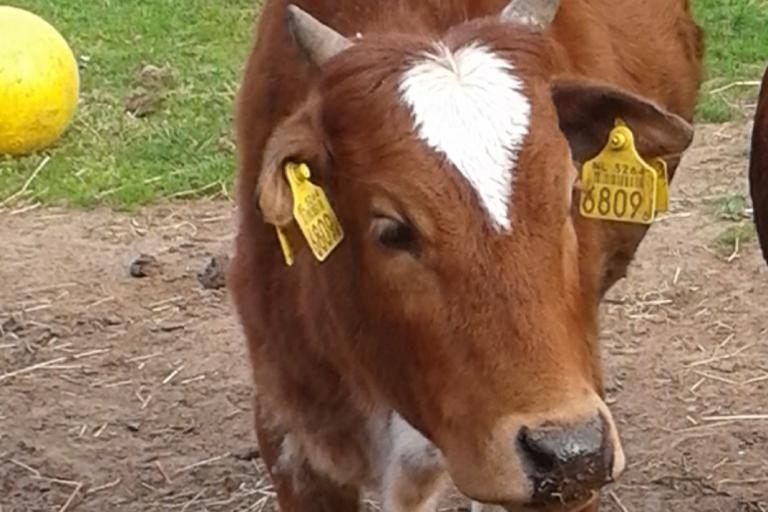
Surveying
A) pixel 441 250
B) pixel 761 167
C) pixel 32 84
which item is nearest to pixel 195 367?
pixel 761 167

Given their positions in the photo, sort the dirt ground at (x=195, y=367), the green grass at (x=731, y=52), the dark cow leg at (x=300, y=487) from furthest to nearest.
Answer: the green grass at (x=731, y=52), the dirt ground at (x=195, y=367), the dark cow leg at (x=300, y=487)

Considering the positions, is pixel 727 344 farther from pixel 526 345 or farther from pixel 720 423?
pixel 526 345

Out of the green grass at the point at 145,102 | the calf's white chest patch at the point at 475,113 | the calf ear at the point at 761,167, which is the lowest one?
the green grass at the point at 145,102

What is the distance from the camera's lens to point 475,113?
3.75m

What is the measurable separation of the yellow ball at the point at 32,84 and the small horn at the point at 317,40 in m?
4.71

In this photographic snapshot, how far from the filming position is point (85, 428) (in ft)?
20.4

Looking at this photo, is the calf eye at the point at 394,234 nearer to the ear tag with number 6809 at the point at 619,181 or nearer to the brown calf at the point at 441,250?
the brown calf at the point at 441,250

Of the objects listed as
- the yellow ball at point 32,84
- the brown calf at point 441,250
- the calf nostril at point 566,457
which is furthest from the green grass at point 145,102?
the calf nostril at point 566,457

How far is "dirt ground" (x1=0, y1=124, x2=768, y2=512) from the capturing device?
5.84 metres

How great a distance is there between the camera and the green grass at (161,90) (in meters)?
8.38

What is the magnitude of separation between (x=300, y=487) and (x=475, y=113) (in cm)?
151

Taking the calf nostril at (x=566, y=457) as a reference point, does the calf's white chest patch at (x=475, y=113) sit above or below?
above

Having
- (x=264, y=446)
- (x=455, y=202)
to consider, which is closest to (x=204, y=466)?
(x=264, y=446)

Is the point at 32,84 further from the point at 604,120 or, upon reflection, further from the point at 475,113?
the point at 475,113
